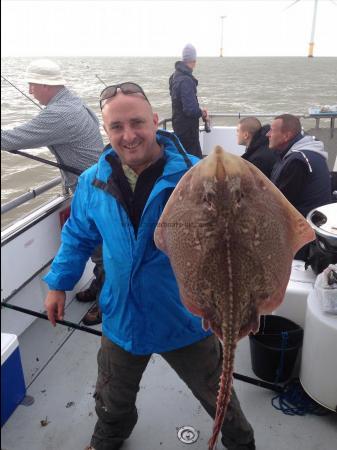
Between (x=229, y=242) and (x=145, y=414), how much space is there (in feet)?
6.94

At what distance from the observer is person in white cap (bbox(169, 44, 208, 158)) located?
742 cm

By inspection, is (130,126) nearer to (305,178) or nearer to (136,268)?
(136,268)

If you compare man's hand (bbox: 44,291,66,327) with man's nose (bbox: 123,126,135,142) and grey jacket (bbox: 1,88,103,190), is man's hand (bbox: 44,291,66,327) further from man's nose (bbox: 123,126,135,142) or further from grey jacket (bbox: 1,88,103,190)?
grey jacket (bbox: 1,88,103,190)

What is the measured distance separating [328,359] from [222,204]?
1.82 meters

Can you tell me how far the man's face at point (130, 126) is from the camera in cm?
198

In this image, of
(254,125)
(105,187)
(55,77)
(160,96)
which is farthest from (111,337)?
(160,96)

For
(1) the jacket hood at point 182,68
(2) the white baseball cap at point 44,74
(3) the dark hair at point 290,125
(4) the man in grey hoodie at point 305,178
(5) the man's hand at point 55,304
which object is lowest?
(5) the man's hand at point 55,304

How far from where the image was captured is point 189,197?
1465 millimetres

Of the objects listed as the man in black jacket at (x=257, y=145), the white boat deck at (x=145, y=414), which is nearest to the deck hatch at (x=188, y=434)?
the white boat deck at (x=145, y=414)

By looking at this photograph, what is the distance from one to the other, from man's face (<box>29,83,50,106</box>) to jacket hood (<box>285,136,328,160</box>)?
2.74m

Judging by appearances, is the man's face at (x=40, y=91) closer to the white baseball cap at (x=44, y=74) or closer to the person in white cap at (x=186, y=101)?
the white baseball cap at (x=44, y=74)

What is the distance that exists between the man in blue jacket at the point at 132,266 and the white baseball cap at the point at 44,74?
2095mm

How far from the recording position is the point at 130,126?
198 cm

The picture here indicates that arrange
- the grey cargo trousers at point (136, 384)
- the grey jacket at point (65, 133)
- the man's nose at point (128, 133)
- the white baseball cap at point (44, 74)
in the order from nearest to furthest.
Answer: the man's nose at point (128, 133)
the grey cargo trousers at point (136, 384)
the grey jacket at point (65, 133)
the white baseball cap at point (44, 74)
